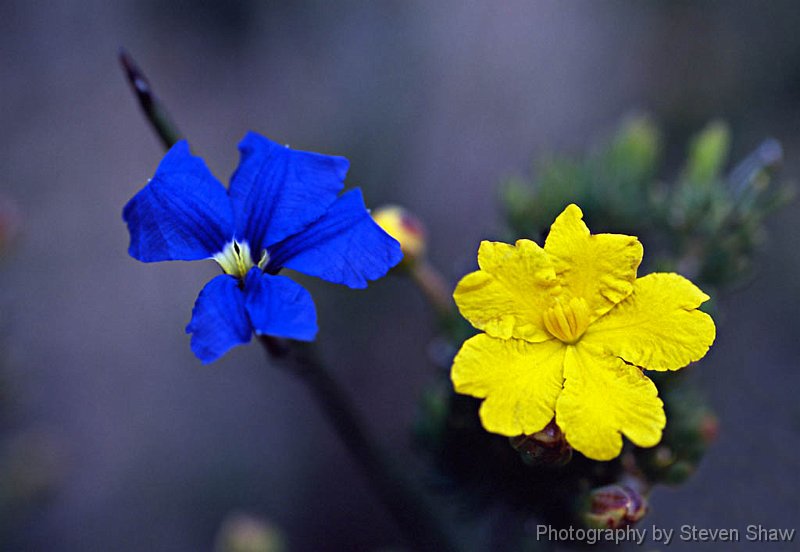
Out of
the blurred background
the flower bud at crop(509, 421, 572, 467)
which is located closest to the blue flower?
the flower bud at crop(509, 421, 572, 467)

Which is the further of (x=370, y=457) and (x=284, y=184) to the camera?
(x=370, y=457)

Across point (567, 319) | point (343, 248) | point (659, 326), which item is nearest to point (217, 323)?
point (343, 248)

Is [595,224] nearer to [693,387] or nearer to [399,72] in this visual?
[693,387]

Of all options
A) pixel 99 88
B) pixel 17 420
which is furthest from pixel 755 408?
pixel 99 88

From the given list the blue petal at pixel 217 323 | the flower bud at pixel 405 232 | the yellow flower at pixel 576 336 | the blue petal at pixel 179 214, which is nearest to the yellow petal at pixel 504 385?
the yellow flower at pixel 576 336

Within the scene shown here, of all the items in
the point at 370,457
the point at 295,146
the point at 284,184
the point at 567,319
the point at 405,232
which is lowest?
the point at 370,457

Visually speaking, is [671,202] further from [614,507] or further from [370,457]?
[370,457]

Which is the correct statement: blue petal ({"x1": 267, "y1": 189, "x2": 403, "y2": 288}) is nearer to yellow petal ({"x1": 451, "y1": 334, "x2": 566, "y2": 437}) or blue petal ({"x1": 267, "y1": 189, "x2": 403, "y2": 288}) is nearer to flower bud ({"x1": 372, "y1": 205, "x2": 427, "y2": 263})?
yellow petal ({"x1": 451, "y1": 334, "x2": 566, "y2": 437})

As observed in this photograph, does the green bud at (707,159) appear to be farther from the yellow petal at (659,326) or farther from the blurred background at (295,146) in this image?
→ the blurred background at (295,146)
